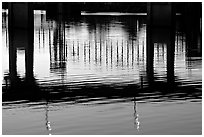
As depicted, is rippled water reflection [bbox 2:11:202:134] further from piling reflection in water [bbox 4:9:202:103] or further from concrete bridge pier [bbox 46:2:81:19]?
concrete bridge pier [bbox 46:2:81:19]

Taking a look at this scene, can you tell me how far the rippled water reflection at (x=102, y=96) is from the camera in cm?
1012

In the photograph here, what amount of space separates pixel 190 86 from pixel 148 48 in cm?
1218

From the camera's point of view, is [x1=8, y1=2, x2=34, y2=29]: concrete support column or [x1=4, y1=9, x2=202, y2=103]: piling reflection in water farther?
[x1=8, y1=2, x2=34, y2=29]: concrete support column

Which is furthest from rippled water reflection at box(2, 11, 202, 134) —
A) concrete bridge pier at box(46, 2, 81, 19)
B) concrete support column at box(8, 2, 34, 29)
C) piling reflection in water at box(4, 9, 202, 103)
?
concrete bridge pier at box(46, 2, 81, 19)

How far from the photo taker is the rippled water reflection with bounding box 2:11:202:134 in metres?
10.1

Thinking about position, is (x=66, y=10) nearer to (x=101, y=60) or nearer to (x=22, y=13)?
(x=22, y=13)

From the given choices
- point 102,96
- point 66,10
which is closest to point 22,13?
point 102,96

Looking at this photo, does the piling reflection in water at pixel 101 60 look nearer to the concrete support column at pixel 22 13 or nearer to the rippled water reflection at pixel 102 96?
the rippled water reflection at pixel 102 96

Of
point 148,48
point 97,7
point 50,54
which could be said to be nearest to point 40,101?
point 50,54

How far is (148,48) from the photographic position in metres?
27.6

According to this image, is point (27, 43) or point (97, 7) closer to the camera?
point (27, 43)

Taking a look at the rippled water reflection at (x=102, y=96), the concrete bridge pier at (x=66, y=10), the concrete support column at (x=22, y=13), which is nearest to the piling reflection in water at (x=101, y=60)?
the rippled water reflection at (x=102, y=96)

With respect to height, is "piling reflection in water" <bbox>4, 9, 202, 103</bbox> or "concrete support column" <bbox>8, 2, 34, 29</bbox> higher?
"concrete support column" <bbox>8, 2, 34, 29</bbox>

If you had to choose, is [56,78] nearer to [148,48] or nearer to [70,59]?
[70,59]
